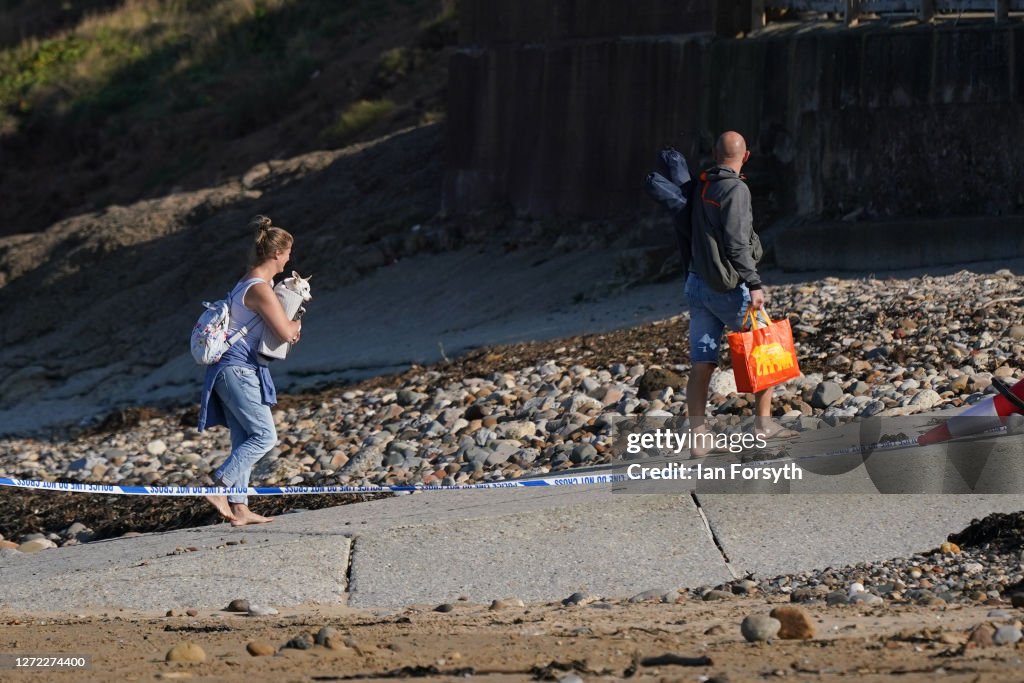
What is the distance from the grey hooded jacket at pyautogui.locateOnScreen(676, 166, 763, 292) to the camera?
7.92m

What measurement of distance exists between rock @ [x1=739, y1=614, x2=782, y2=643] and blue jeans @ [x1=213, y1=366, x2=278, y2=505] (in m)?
3.22

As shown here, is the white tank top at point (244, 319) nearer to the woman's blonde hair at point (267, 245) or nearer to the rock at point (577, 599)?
the woman's blonde hair at point (267, 245)

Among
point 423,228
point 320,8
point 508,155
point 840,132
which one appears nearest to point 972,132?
point 840,132

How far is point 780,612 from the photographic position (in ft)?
17.8

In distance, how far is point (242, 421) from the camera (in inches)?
313

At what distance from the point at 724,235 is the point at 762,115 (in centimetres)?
946

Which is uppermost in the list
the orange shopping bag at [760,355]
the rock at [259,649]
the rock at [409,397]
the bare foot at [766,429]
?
the orange shopping bag at [760,355]

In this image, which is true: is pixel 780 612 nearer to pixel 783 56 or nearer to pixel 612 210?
pixel 783 56

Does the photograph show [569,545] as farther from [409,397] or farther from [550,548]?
[409,397]

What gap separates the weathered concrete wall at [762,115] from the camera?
14.9m

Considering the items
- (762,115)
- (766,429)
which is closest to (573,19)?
(762,115)

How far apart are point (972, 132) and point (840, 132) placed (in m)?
1.39

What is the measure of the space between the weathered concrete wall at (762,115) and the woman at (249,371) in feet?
29.0

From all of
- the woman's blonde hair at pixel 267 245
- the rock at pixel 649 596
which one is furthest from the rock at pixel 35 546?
the rock at pixel 649 596
